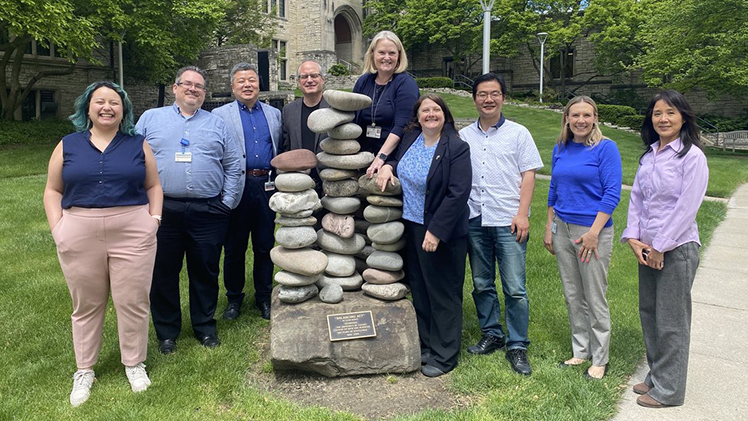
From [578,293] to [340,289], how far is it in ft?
6.08

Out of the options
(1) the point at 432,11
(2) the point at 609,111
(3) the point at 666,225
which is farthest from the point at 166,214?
(1) the point at 432,11

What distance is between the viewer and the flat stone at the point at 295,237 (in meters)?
4.14

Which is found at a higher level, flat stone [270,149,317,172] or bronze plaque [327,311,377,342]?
flat stone [270,149,317,172]

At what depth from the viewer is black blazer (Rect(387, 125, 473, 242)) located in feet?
11.7

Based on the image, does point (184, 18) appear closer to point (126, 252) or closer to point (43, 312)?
point (43, 312)

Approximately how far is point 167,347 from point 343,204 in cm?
189

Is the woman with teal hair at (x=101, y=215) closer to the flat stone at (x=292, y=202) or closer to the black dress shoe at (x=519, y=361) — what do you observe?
the flat stone at (x=292, y=202)

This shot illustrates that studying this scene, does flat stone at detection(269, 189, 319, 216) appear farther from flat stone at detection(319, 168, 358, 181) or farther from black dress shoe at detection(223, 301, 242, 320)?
black dress shoe at detection(223, 301, 242, 320)

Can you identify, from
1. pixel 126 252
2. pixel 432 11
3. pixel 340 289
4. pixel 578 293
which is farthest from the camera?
pixel 432 11

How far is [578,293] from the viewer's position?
380cm

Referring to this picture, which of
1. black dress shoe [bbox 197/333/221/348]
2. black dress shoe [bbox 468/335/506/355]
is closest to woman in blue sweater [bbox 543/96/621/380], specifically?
black dress shoe [bbox 468/335/506/355]

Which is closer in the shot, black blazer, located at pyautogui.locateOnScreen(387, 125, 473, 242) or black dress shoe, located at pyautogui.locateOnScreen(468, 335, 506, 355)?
black blazer, located at pyautogui.locateOnScreen(387, 125, 473, 242)

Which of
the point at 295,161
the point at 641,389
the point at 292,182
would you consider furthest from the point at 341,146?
the point at 641,389

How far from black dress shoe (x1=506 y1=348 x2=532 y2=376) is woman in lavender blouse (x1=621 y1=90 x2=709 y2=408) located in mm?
754
